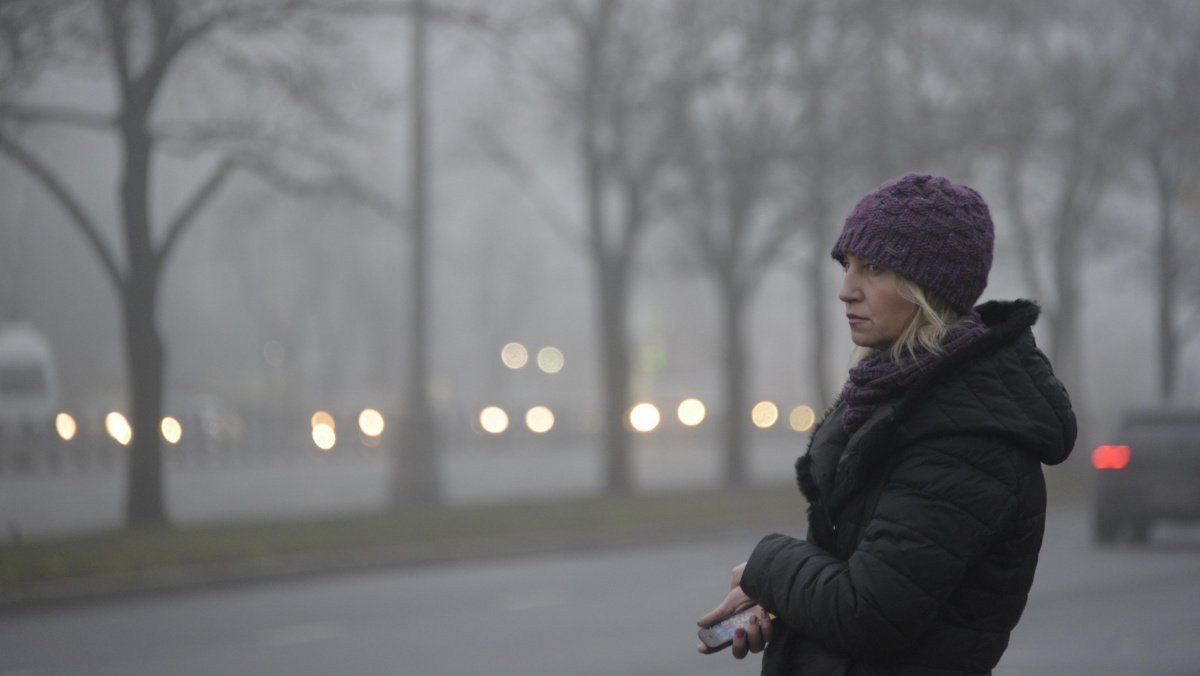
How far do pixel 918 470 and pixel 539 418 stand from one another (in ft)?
194

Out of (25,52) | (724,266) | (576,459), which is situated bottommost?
(576,459)

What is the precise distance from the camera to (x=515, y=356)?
318 ft

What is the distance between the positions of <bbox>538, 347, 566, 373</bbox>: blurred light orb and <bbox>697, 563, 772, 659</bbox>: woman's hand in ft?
314

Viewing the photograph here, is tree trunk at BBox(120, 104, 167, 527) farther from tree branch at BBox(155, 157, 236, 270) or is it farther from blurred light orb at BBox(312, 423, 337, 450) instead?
blurred light orb at BBox(312, 423, 337, 450)

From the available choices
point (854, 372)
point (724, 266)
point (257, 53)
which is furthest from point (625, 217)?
point (854, 372)

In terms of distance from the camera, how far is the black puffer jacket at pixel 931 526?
2.54 metres

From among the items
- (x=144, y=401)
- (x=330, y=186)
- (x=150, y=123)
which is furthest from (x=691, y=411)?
(x=150, y=123)

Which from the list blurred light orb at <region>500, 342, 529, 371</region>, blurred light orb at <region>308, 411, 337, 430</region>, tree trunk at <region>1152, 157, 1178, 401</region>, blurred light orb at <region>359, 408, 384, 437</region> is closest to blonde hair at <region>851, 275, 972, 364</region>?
tree trunk at <region>1152, 157, 1178, 401</region>

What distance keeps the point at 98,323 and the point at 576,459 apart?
25.0 metres

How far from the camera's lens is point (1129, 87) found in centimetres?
3272

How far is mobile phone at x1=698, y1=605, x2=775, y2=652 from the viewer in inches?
112

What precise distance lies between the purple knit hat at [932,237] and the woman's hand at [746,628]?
61 cm

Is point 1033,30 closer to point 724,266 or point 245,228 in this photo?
point 724,266

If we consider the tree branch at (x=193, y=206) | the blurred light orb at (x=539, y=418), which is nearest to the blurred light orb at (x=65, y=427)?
the blurred light orb at (x=539, y=418)
